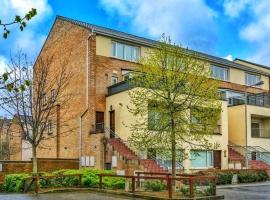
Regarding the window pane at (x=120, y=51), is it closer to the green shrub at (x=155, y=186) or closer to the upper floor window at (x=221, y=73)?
the upper floor window at (x=221, y=73)

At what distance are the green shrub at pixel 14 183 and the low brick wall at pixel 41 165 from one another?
156 inches

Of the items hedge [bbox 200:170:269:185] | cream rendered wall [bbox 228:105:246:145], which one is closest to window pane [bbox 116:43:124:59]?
cream rendered wall [bbox 228:105:246:145]

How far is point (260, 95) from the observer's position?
43250mm

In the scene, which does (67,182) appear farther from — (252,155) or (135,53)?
(252,155)

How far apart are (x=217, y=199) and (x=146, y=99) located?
6096 mm

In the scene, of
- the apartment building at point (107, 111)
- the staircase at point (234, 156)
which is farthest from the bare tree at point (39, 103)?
the staircase at point (234, 156)

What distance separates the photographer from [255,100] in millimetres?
42594

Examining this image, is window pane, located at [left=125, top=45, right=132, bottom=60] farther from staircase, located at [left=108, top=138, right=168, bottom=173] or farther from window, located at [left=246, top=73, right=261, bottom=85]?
window, located at [left=246, top=73, right=261, bottom=85]

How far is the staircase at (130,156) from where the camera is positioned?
29.0m

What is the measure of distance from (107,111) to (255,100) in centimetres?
1510

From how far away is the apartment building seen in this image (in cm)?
3278

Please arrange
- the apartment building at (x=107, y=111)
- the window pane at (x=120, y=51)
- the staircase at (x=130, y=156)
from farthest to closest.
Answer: the window pane at (x=120, y=51)
the apartment building at (x=107, y=111)
the staircase at (x=130, y=156)

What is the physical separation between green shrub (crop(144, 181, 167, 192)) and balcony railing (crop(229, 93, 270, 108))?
2227 centimetres

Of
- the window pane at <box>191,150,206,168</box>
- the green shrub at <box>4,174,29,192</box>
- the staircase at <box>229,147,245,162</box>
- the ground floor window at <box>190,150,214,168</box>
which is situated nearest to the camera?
the green shrub at <box>4,174,29,192</box>
